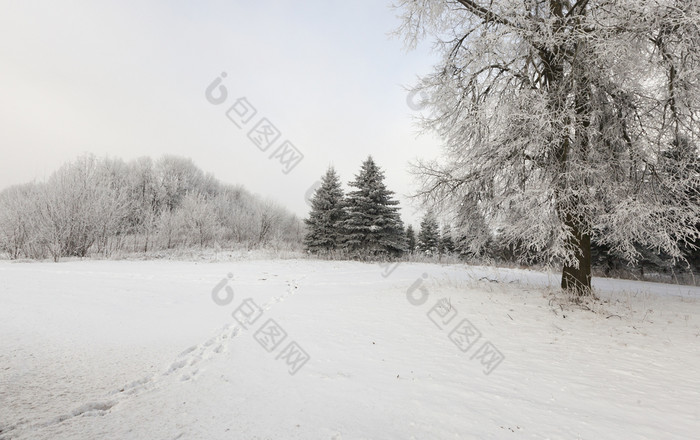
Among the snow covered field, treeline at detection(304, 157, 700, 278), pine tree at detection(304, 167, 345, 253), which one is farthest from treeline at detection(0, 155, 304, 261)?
the snow covered field

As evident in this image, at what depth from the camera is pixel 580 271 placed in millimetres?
5918

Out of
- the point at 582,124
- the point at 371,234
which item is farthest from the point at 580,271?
the point at 371,234

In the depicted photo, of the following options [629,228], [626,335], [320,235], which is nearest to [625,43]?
[629,228]

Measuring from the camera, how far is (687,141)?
5223 millimetres

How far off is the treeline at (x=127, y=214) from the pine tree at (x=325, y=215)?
18.2ft

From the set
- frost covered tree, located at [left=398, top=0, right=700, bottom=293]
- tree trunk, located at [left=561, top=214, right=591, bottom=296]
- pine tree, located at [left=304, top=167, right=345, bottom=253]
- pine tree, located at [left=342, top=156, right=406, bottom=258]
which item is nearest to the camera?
frost covered tree, located at [left=398, top=0, right=700, bottom=293]

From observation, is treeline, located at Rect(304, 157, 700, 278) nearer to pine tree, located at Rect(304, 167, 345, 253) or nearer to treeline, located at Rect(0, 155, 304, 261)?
pine tree, located at Rect(304, 167, 345, 253)

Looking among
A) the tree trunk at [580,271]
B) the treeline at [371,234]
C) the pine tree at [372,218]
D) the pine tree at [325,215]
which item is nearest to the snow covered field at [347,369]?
the tree trunk at [580,271]

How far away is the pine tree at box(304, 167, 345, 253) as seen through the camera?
2336cm

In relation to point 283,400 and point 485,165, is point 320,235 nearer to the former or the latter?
point 485,165

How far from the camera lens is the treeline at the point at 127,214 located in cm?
1562

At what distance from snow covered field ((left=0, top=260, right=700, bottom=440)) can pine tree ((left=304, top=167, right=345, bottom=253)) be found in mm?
17327

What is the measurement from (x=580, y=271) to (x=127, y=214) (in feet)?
81.1

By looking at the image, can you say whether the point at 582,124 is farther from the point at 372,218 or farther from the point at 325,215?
the point at 325,215
